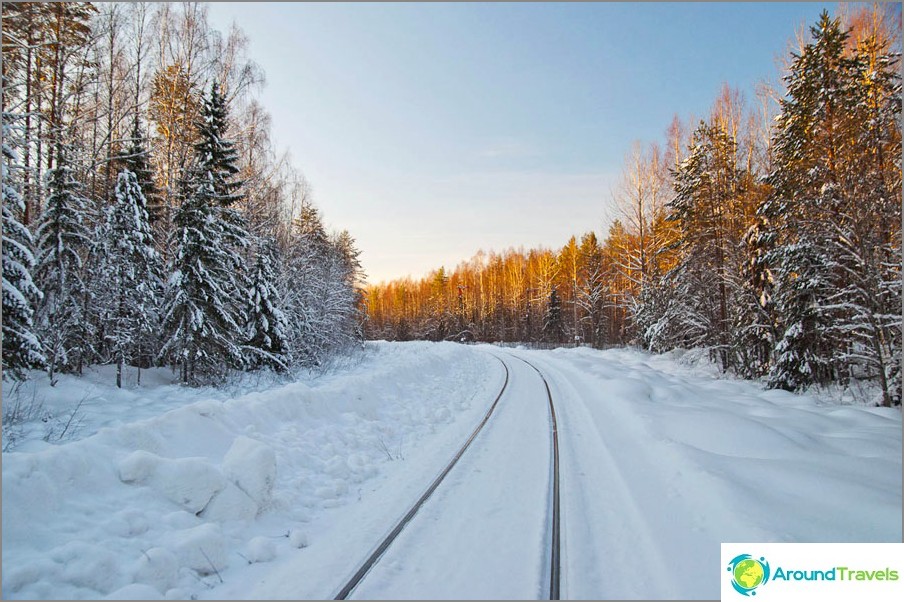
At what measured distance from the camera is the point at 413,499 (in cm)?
502

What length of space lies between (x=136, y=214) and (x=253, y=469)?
12636mm

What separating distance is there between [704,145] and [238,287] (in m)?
21.0

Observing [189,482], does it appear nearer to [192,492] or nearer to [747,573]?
[192,492]

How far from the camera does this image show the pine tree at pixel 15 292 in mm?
8484

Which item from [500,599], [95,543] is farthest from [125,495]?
[500,599]

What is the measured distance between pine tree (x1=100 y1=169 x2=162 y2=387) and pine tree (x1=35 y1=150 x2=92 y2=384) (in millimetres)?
699

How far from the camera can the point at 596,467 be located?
6.25 metres

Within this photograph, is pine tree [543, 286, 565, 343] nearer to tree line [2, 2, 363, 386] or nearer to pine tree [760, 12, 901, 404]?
tree line [2, 2, 363, 386]

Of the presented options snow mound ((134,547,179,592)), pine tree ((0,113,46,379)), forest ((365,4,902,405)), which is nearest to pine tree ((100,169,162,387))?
pine tree ((0,113,46,379))

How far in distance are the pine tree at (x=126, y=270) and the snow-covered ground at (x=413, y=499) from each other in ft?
15.8

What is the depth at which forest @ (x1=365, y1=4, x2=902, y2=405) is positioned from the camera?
9688 mm

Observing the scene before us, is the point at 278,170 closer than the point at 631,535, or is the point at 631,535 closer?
the point at 631,535

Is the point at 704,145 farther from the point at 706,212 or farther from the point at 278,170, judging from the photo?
the point at 278,170

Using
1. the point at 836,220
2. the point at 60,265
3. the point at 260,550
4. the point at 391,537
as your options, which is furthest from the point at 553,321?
the point at 260,550
